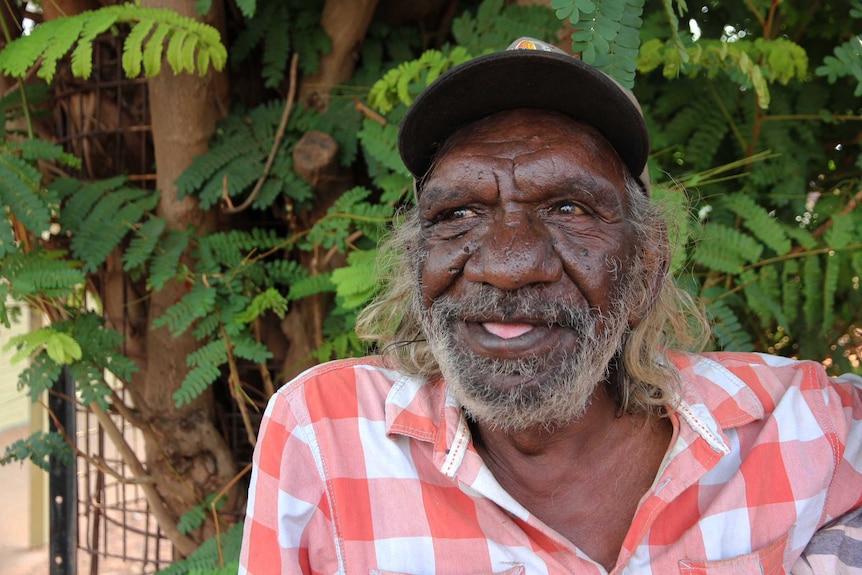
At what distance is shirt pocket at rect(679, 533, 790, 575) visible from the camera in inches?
56.7

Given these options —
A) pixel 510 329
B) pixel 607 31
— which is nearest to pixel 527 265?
pixel 510 329

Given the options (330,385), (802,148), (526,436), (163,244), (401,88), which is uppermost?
(401,88)

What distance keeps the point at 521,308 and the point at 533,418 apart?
0.25 m

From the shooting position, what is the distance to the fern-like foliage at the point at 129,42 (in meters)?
2.02

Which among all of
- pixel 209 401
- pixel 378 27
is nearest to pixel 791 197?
pixel 378 27

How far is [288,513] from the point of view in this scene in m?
1.46

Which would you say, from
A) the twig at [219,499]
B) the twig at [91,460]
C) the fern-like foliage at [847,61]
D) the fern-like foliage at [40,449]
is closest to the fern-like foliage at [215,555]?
the twig at [219,499]

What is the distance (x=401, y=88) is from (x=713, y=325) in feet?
3.87

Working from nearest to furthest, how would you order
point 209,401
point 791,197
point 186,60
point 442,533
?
point 442,533
point 186,60
point 791,197
point 209,401

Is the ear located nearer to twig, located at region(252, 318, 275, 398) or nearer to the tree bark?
twig, located at region(252, 318, 275, 398)

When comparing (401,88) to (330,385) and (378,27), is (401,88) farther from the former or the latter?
(330,385)

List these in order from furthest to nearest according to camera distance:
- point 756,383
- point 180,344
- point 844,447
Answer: point 180,344
point 756,383
point 844,447

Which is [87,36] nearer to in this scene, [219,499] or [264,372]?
[264,372]

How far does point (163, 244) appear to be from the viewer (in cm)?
234
